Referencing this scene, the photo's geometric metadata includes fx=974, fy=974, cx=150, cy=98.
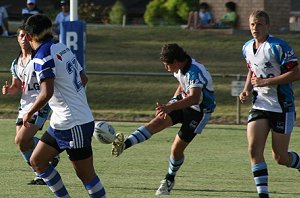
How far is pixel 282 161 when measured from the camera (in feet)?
33.7

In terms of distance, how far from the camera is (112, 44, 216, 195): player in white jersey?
1058cm

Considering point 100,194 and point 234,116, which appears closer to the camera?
point 100,194

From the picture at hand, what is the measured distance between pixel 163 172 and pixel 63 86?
4455mm

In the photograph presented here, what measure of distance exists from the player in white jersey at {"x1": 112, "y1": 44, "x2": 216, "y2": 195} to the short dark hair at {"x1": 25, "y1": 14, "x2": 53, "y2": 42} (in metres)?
2.11

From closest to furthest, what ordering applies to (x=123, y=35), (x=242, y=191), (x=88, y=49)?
(x=242, y=191) → (x=88, y=49) → (x=123, y=35)

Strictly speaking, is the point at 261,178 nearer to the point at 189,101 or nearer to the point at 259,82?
A: the point at 259,82

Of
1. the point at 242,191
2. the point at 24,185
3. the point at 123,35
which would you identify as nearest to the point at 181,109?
the point at 242,191

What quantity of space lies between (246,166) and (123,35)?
72.1 ft

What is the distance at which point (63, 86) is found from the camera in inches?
338

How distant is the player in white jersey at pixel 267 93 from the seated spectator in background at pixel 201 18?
78.0ft

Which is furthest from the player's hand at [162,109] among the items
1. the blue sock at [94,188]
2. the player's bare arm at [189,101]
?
the blue sock at [94,188]

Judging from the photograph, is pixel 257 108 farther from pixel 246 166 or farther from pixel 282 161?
pixel 246 166

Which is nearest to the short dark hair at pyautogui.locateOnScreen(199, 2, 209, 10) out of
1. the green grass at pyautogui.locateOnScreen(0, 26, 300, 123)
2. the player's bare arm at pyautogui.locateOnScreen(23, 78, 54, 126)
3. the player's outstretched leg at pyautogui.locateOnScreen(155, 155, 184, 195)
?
the green grass at pyautogui.locateOnScreen(0, 26, 300, 123)

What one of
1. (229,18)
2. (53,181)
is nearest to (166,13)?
(229,18)
